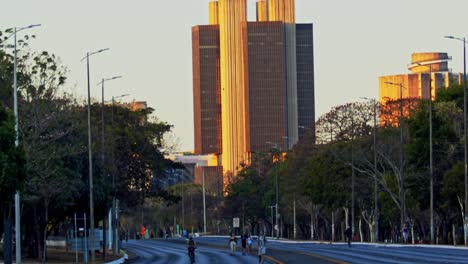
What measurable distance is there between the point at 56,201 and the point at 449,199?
34.5 meters

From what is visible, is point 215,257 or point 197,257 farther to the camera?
point 197,257

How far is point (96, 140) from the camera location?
7206 cm

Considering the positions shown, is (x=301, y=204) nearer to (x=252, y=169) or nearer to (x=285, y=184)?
(x=285, y=184)

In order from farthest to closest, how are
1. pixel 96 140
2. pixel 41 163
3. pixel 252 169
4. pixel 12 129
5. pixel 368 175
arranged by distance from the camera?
pixel 252 169, pixel 368 175, pixel 96 140, pixel 41 163, pixel 12 129

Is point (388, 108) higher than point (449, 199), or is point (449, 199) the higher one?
point (388, 108)

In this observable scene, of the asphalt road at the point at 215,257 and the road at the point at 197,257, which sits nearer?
the asphalt road at the point at 215,257

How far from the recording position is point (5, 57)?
187 ft

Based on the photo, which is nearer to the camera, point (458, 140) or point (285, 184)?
point (458, 140)

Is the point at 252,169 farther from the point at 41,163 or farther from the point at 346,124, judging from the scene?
the point at 41,163

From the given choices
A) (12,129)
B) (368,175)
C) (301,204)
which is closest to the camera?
(12,129)

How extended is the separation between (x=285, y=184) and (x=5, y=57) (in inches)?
2972

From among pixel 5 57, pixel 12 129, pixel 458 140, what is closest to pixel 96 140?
pixel 5 57

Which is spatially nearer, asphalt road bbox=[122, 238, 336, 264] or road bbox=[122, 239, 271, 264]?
asphalt road bbox=[122, 238, 336, 264]

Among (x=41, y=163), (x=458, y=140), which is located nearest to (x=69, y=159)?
(x=41, y=163)
